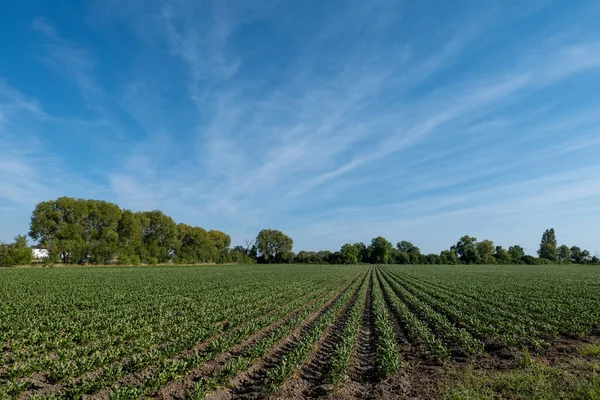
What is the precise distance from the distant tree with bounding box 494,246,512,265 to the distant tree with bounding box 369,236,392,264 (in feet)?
174

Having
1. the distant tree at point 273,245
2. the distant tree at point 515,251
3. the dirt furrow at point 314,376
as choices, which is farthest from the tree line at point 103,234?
the distant tree at point 515,251

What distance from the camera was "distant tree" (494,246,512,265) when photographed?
15731cm

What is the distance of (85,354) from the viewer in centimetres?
1041

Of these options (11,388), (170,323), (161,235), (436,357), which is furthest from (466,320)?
(161,235)

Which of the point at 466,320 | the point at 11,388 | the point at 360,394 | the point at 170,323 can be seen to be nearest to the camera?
the point at 11,388

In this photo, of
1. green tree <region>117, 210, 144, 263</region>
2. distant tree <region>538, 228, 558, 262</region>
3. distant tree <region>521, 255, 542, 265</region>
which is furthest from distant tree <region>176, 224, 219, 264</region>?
distant tree <region>538, 228, 558, 262</region>

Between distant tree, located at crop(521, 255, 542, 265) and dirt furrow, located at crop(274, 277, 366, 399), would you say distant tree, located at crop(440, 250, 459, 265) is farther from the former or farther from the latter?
dirt furrow, located at crop(274, 277, 366, 399)

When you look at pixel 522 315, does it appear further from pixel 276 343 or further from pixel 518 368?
pixel 276 343

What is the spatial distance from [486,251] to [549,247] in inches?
1472

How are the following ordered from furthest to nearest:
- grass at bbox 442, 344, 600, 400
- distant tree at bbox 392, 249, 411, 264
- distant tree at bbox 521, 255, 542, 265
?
distant tree at bbox 392, 249, 411, 264 < distant tree at bbox 521, 255, 542, 265 < grass at bbox 442, 344, 600, 400

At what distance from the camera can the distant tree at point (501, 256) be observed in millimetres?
157312

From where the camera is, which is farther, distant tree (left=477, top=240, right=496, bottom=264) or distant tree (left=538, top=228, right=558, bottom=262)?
distant tree (left=538, top=228, right=558, bottom=262)

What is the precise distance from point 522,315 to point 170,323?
19.8 metres

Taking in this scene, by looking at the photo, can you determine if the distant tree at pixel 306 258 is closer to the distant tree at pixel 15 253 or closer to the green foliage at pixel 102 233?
the green foliage at pixel 102 233
